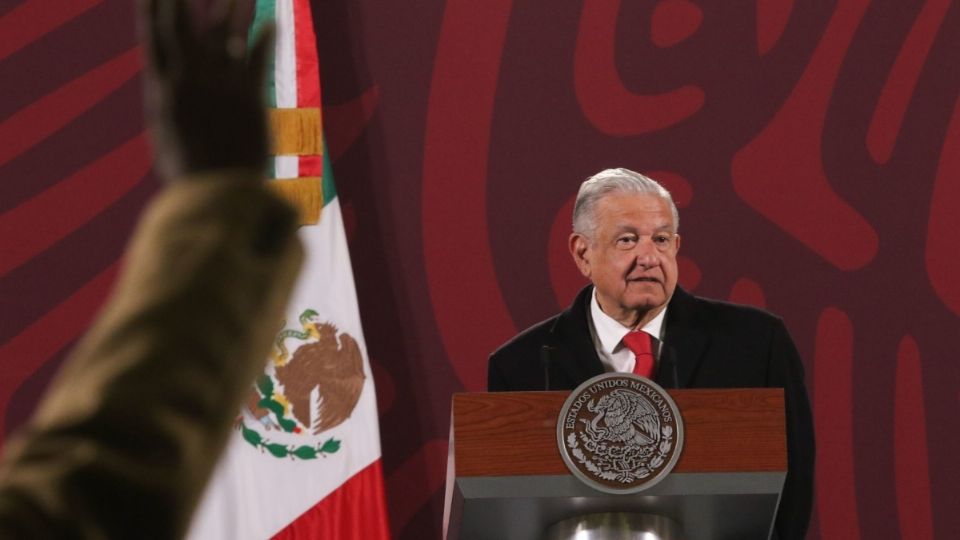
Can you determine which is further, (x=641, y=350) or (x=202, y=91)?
(x=641, y=350)

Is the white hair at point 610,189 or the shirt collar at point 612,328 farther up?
the white hair at point 610,189

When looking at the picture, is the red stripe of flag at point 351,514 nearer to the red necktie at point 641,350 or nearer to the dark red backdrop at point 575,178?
the dark red backdrop at point 575,178

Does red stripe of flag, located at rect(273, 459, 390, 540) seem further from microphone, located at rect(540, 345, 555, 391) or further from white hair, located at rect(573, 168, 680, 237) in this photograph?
microphone, located at rect(540, 345, 555, 391)

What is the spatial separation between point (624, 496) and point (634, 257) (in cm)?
93

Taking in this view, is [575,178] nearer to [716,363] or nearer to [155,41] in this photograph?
[716,363]

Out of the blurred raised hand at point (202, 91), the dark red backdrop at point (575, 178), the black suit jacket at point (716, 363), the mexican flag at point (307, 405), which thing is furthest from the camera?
the dark red backdrop at point (575, 178)

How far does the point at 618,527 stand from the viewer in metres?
2.66

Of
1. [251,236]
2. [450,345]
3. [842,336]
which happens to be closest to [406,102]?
[450,345]

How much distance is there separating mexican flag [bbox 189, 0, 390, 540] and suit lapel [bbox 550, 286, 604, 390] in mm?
1562

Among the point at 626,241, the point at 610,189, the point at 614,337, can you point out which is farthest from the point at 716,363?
the point at 610,189

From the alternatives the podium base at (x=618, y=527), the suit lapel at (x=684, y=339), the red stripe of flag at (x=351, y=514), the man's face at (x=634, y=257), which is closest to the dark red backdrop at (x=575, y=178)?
the red stripe of flag at (x=351, y=514)

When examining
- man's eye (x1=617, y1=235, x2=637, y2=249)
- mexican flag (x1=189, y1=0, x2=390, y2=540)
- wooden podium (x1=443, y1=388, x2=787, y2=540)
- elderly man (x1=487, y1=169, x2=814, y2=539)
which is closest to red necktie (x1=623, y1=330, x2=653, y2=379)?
elderly man (x1=487, y1=169, x2=814, y2=539)

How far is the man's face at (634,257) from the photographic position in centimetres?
345

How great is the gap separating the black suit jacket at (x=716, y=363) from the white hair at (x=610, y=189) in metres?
0.26
